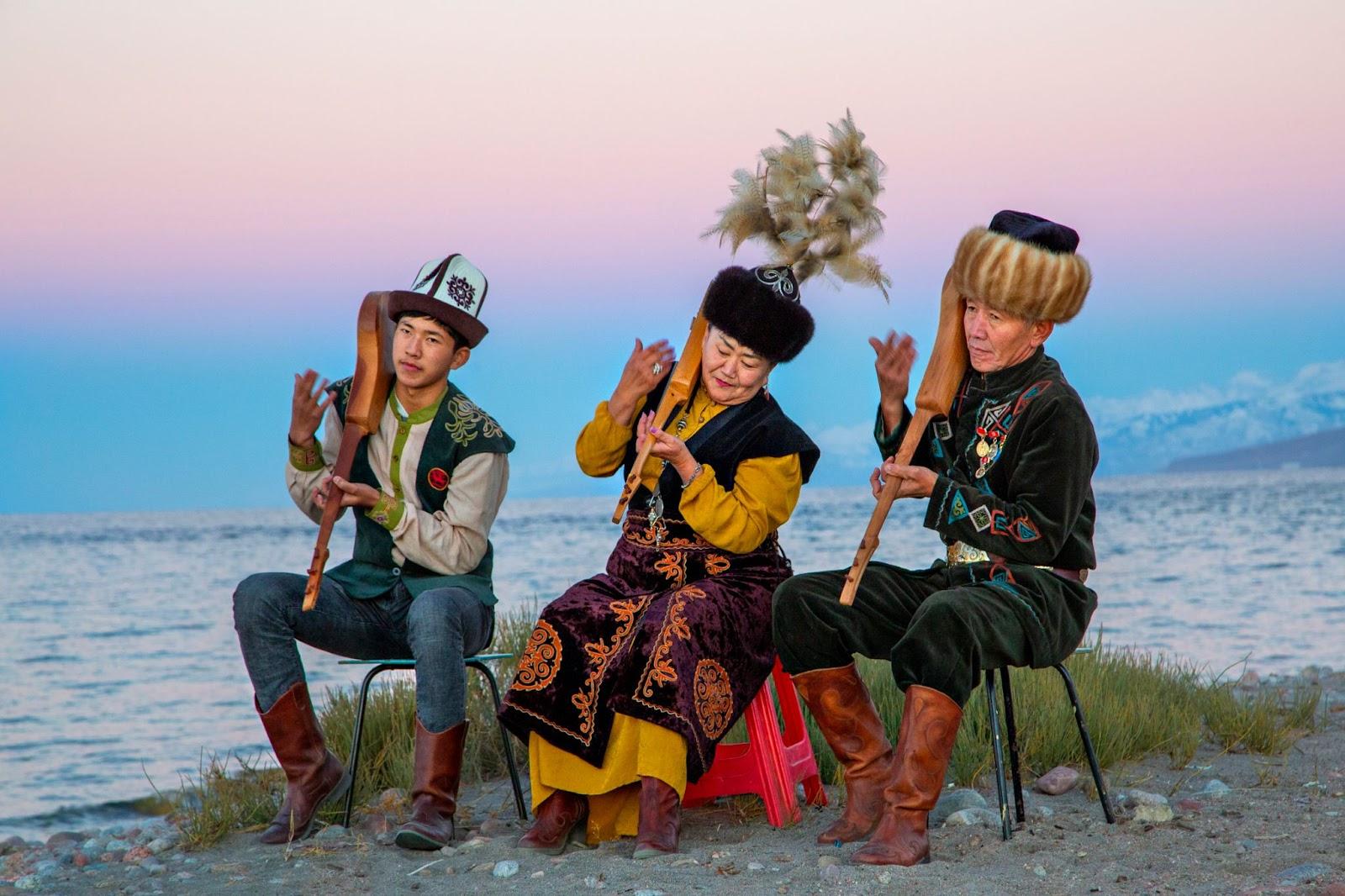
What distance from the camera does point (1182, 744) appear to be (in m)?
5.40

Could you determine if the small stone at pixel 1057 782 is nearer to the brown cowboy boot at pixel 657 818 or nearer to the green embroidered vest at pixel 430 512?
the brown cowboy boot at pixel 657 818

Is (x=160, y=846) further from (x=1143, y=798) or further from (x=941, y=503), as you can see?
(x=1143, y=798)

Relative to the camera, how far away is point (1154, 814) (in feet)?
14.0

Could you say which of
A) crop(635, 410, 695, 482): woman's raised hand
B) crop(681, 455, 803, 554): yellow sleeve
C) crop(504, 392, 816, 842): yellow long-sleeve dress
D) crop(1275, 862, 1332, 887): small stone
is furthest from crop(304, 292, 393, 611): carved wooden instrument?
crop(1275, 862, 1332, 887): small stone

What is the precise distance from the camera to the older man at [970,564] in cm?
375

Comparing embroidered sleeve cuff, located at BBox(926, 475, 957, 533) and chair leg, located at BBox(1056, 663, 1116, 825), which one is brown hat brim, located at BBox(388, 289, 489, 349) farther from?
chair leg, located at BBox(1056, 663, 1116, 825)

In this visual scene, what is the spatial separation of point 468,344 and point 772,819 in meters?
2.06

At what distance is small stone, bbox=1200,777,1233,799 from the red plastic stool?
1402 mm

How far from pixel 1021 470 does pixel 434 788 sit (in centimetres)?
216

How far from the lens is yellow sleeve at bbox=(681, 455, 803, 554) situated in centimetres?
429

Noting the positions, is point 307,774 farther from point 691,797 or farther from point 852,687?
point 852,687

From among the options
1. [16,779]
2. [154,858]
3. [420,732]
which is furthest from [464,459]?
[16,779]

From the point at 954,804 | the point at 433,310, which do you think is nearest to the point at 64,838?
the point at 433,310

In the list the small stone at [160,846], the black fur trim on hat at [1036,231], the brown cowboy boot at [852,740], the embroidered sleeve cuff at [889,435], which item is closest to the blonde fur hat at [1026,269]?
the black fur trim on hat at [1036,231]
